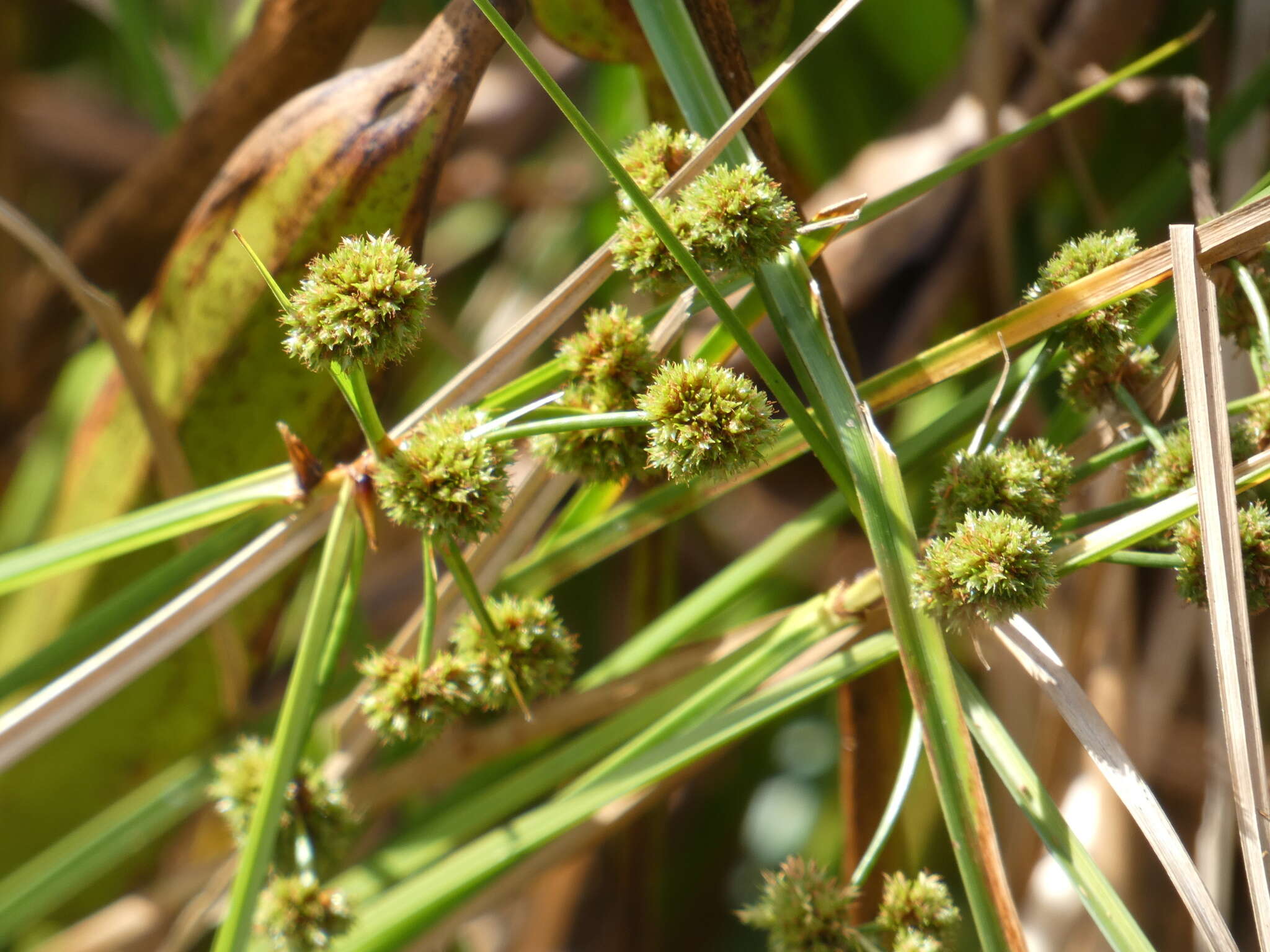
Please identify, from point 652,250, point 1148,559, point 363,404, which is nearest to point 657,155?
point 652,250

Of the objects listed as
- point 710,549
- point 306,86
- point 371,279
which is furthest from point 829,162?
point 371,279

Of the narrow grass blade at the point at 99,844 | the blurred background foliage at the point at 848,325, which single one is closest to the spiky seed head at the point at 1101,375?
the blurred background foliage at the point at 848,325

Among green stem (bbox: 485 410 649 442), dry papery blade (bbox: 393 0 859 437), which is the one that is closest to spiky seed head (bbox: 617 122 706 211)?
dry papery blade (bbox: 393 0 859 437)

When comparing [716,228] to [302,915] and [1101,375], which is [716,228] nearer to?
[1101,375]

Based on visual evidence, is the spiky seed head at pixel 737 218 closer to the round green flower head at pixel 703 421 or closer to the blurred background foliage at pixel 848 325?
the round green flower head at pixel 703 421

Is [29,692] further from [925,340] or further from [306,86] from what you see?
[925,340]

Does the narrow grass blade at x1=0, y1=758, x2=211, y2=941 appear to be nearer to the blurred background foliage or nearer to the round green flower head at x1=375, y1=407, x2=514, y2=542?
the blurred background foliage
